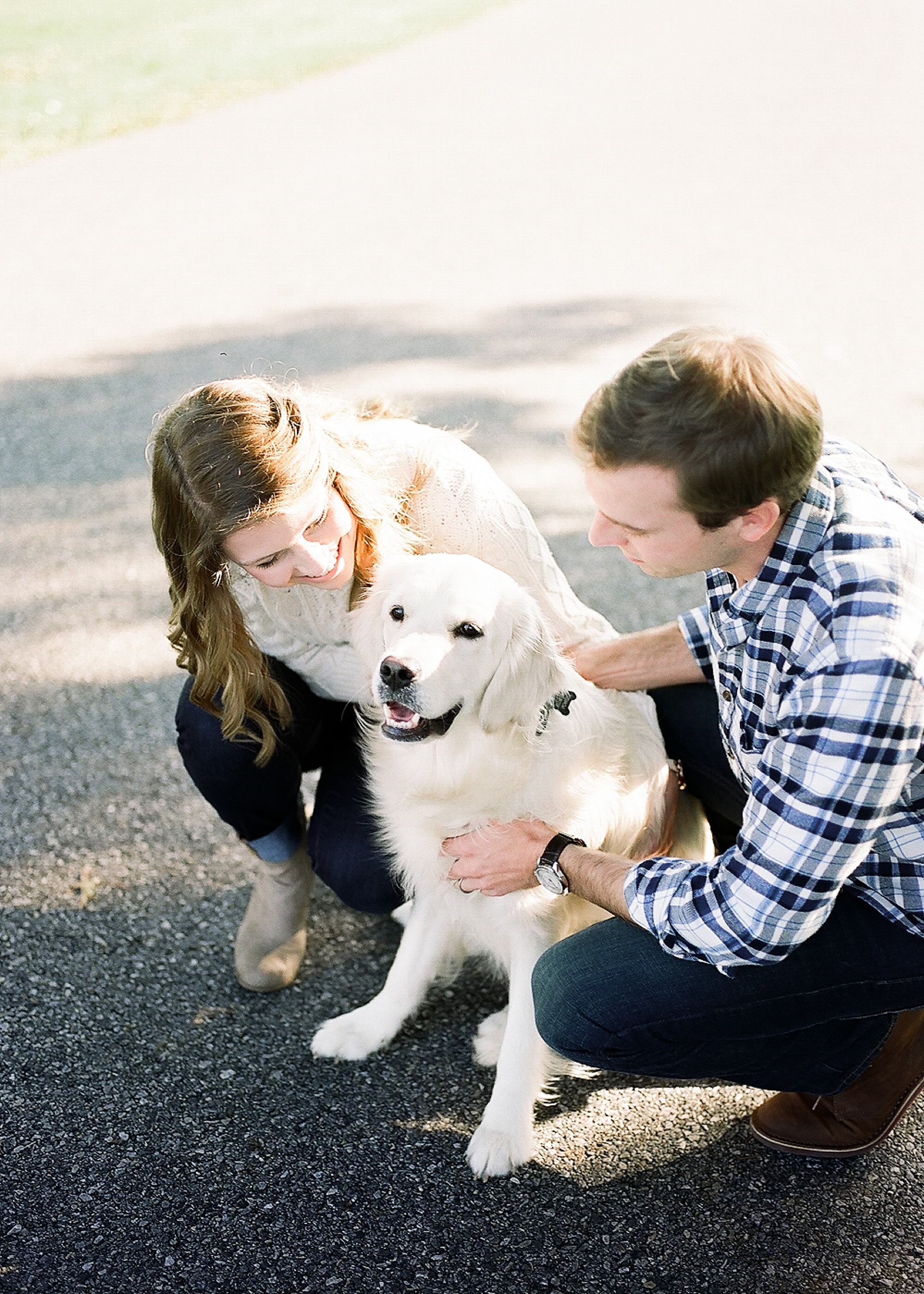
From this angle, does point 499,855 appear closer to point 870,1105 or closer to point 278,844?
point 278,844

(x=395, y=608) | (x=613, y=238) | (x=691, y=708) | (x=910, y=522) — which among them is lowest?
(x=613, y=238)

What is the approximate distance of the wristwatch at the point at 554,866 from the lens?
2.33 metres

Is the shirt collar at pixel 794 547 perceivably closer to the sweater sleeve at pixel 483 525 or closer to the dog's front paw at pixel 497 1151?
the sweater sleeve at pixel 483 525

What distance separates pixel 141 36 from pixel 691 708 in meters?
13.2

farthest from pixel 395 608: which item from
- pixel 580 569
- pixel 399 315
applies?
pixel 399 315

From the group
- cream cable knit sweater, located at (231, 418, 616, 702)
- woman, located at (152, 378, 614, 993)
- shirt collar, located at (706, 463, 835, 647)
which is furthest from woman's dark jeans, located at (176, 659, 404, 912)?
shirt collar, located at (706, 463, 835, 647)

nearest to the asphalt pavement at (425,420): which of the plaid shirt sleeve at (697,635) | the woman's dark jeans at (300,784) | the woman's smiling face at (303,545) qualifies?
the woman's dark jeans at (300,784)

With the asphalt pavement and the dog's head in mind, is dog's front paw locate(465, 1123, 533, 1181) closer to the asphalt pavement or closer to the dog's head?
the asphalt pavement

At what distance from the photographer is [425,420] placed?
576 centimetres

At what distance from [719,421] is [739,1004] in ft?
3.63

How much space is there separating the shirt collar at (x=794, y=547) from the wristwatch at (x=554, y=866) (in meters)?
0.63

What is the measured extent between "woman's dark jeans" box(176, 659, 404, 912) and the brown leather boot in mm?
1131

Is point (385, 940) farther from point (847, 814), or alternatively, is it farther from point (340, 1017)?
point (847, 814)

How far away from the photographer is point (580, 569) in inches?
183
